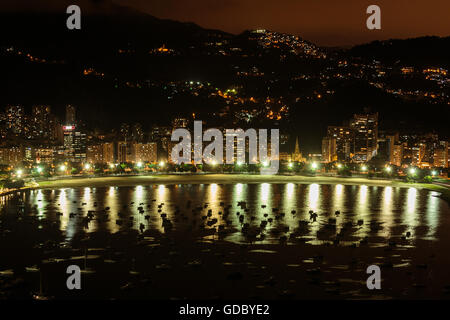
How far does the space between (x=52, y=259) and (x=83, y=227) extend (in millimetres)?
9654

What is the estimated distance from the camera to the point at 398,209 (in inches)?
1823

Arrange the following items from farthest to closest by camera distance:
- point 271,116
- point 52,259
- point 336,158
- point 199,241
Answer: point 271,116, point 336,158, point 199,241, point 52,259

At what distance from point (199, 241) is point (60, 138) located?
525ft

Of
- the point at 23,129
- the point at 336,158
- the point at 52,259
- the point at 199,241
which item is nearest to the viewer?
the point at 52,259

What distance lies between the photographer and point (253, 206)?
47500mm

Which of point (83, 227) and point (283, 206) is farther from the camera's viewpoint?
point (283, 206)

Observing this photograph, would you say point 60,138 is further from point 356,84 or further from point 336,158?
point 356,84

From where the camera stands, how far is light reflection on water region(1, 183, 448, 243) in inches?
1427

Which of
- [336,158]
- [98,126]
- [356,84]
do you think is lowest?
[336,158]

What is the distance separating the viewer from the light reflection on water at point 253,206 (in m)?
36.2

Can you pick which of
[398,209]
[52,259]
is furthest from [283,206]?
[52,259]

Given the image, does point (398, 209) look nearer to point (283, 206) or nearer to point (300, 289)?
point (283, 206)

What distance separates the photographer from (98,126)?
568 feet

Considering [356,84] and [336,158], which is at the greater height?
[356,84]
